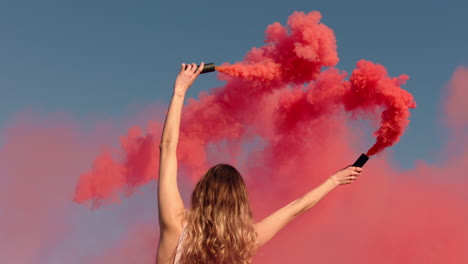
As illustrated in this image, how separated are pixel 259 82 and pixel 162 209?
16.1 meters

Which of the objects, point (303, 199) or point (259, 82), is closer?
point (303, 199)

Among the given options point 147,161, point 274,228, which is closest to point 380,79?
point 147,161

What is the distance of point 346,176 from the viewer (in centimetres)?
521

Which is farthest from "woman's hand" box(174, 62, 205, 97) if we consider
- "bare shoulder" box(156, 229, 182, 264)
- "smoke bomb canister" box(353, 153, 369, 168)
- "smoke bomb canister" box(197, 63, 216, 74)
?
"smoke bomb canister" box(353, 153, 369, 168)

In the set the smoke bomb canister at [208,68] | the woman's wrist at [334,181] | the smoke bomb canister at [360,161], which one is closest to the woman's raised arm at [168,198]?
the smoke bomb canister at [208,68]

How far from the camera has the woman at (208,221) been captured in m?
3.93

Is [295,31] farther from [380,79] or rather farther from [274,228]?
[274,228]

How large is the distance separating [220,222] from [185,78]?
1.48 m

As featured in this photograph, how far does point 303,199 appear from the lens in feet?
14.9

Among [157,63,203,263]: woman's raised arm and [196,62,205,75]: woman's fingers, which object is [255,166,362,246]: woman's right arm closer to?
[157,63,203,263]: woman's raised arm

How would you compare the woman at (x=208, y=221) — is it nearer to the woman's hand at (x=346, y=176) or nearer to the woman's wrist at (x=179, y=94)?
the woman's wrist at (x=179, y=94)

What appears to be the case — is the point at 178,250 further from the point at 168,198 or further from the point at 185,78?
the point at 185,78

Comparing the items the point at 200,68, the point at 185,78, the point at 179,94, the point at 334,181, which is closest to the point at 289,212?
the point at 334,181

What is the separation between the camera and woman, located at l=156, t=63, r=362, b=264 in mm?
3930
